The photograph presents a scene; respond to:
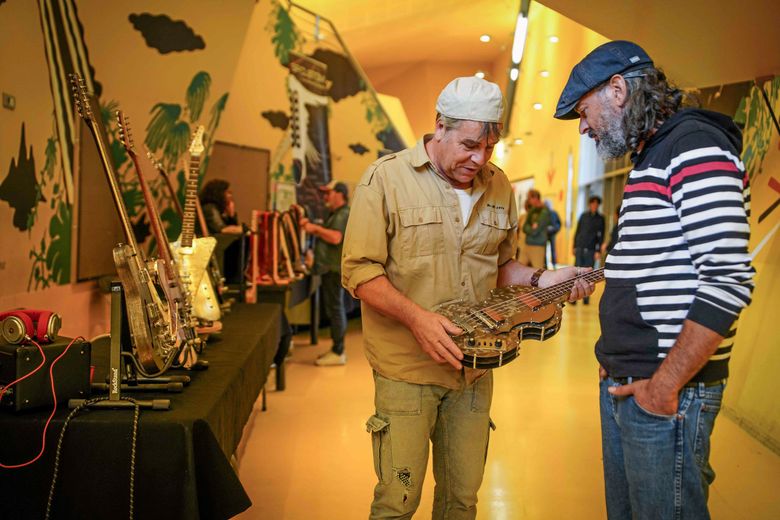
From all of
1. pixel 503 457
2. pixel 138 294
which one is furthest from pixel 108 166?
pixel 503 457

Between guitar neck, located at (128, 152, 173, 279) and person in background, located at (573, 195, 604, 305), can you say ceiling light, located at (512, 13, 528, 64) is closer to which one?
person in background, located at (573, 195, 604, 305)

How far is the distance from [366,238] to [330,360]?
447 cm

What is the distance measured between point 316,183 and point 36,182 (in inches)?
218

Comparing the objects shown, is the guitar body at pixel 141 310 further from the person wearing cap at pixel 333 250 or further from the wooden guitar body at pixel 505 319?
the person wearing cap at pixel 333 250

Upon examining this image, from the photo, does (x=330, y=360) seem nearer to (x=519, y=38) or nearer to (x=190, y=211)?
(x=190, y=211)

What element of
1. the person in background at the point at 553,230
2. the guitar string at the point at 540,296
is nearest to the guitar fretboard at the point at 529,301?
the guitar string at the point at 540,296

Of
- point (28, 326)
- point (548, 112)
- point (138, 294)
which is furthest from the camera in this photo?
point (548, 112)

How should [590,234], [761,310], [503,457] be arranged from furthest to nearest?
[590,234] → [761,310] → [503,457]

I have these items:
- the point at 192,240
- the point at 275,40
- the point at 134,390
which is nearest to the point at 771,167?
the point at 192,240

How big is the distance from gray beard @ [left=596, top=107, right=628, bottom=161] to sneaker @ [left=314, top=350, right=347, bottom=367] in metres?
4.90

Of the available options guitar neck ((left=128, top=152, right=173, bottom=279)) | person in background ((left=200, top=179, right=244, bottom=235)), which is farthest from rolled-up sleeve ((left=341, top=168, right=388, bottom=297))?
person in background ((left=200, top=179, right=244, bottom=235))

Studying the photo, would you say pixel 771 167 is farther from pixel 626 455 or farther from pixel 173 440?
pixel 173 440

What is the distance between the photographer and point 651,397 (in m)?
1.51

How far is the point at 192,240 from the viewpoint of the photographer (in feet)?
10.5
